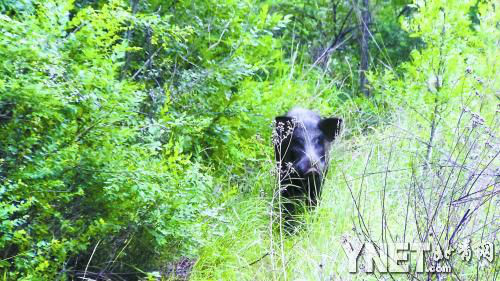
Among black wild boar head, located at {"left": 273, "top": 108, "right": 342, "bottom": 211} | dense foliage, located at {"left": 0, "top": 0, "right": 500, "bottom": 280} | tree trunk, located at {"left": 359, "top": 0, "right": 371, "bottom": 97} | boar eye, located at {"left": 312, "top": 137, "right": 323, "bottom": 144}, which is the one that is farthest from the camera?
tree trunk, located at {"left": 359, "top": 0, "right": 371, "bottom": 97}

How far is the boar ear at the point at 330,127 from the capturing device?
19.5 ft

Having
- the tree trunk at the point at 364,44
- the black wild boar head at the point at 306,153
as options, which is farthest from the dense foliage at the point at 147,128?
the tree trunk at the point at 364,44

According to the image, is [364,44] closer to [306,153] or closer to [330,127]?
[330,127]

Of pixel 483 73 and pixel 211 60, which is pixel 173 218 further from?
pixel 483 73

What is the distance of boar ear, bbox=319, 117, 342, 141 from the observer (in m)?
5.95

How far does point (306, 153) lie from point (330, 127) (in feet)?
1.13

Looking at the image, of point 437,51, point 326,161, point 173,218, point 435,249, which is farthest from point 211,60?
point 435,249

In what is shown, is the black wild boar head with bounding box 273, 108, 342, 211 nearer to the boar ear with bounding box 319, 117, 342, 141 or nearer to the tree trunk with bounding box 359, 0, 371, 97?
the boar ear with bounding box 319, 117, 342, 141

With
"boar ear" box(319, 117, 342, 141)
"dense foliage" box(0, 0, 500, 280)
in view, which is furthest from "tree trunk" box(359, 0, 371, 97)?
"boar ear" box(319, 117, 342, 141)

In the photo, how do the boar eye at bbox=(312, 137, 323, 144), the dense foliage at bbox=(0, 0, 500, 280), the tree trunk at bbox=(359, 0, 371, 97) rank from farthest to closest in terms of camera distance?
the tree trunk at bbox=(359, 0, 371, 97)
the boar eye at bbox=(312, 137, 323, 144)
the dense foliage at bbox=(0, 0, 500, 280)

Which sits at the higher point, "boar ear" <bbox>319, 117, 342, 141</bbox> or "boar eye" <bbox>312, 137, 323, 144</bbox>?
"boar ear" <bbox>319, 117, 342, 141</bbox>

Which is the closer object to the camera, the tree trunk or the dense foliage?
the dense foliage

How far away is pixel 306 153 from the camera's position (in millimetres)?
5812

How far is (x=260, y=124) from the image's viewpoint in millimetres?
6703
